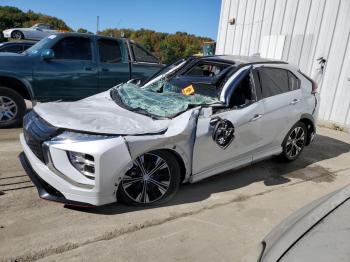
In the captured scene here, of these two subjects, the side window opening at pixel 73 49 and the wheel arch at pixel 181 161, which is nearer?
the wheel arch at pixel 181 161

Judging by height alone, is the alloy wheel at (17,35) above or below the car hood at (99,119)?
below

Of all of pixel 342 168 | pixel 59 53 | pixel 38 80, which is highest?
pixel 59 53

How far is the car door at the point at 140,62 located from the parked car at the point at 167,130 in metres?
2.54

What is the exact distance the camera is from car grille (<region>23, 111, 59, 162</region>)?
147 inches

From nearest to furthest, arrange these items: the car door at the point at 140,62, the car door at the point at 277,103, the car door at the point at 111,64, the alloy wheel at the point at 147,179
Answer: the alloy wheel at the point at 147,179, the car door at the point at 277,103, the car door at the point at 111,64, the car door at the point at 140,62

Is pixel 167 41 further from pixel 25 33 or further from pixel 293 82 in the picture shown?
pixel 293 82

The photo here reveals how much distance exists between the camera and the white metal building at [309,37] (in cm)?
963

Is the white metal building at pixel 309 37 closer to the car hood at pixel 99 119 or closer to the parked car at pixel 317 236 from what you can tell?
the car hood at pixel 99 119

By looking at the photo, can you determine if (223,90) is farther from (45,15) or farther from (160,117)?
(45,15)

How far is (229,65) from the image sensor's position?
5230mm

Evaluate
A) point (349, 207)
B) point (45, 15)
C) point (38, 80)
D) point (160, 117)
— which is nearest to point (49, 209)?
point (160, 117)

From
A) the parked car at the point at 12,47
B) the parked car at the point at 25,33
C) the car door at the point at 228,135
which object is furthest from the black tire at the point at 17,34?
the car door at the point at 228,135

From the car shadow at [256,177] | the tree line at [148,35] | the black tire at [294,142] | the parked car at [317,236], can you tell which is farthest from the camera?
the tree line at [148,35]

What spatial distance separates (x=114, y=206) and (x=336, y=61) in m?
7.72
